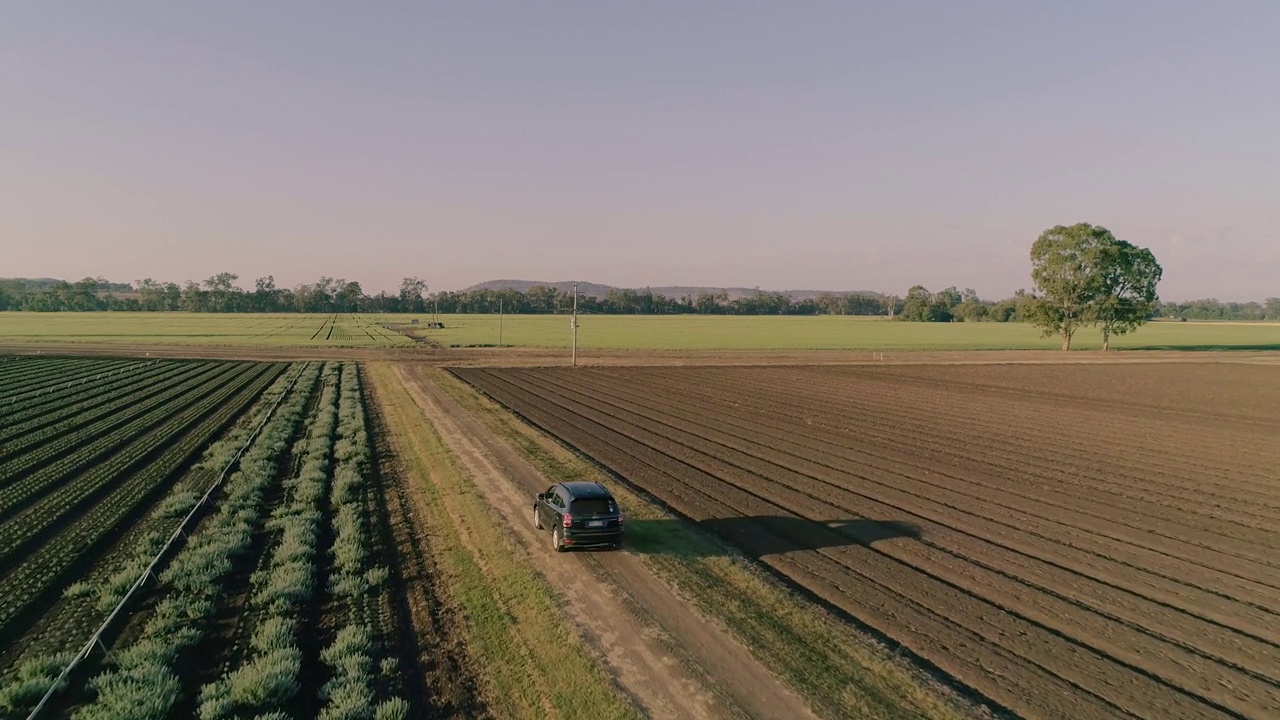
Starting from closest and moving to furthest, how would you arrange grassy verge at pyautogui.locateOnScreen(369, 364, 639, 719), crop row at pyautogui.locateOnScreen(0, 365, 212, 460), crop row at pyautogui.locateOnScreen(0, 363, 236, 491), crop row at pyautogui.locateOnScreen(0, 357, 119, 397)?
grassy verge at pyautogui.locateOnScreen(369, 364, 639, 719), crop row at pyautogui.locateOnScreen(0, 363, 236, 491), crop row at pyautogui.locateOnScreen(0, 365, 212, 460), crop row at pyautogui.locateOnScreen(0, 357, 119, 397)

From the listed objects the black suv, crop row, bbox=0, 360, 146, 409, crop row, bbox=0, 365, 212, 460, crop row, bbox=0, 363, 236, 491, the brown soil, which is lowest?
the brown soil

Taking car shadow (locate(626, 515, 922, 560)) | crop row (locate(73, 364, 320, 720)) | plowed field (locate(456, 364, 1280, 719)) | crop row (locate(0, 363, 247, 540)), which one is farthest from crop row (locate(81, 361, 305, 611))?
plowed field (locate(456, 364, 1280, 719))

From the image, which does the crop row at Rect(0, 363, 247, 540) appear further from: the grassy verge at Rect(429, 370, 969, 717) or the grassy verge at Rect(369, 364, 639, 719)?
the grassy verge at Rect(429, 370, 969, 717)

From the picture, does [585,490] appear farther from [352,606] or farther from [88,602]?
[88,602]

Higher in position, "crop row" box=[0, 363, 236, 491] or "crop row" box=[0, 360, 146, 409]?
"crop row" box=[0, 360, 146, 409]

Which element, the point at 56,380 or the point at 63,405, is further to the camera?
the point at 56,380

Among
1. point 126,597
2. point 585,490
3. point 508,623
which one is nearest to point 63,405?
point 126,597

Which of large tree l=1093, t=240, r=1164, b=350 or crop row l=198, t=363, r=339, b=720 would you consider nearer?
crop row l=198, t=363, r=339, b=720

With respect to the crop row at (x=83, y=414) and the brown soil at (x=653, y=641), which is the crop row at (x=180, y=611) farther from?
the crop row at (x=83, y=414)

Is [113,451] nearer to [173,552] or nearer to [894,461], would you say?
[173,552]
